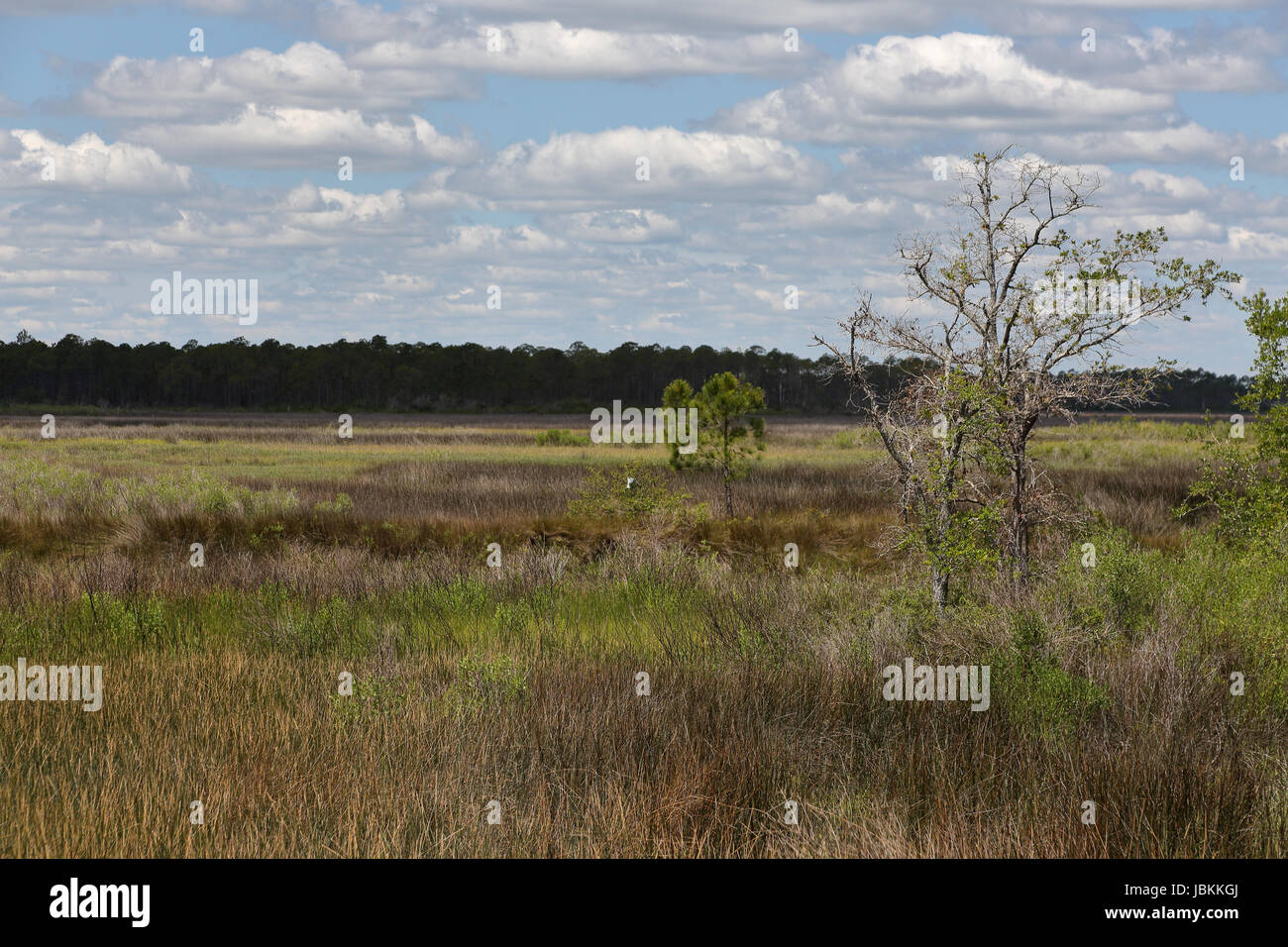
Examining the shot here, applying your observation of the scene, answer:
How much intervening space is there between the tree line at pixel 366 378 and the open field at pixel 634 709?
110 m

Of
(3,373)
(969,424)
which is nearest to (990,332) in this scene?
(969,424)

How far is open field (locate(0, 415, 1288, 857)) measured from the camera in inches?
251

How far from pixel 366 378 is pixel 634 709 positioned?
421ft

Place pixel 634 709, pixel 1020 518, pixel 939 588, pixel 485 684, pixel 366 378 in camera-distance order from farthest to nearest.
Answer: pixel 366 378 → pixel 1020 518 → pixel 939 588 → pixel 485 684 → pixel 634 709

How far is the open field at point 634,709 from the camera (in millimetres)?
6363

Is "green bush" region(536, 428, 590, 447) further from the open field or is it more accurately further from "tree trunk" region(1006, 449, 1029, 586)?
"tree trunk" region(1006, 449, 1029, 586)

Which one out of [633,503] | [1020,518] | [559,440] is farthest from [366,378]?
[1020,518]

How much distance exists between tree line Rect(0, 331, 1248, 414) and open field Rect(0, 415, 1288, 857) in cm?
10987

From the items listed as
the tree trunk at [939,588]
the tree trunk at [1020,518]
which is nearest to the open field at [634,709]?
the tree trunk at [939,588]

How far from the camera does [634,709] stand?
26.8ft

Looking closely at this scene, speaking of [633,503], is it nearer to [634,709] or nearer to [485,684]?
[485,684]

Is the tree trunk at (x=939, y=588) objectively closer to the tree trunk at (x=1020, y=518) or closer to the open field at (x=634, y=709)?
the open field at (x=634, y=709)
